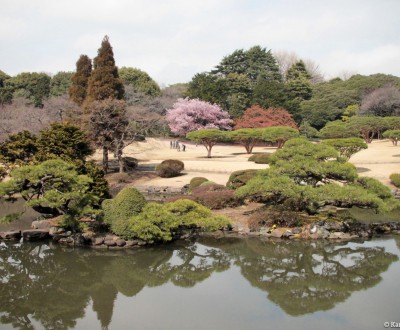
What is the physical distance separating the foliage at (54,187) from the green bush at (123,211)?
2.15 ft

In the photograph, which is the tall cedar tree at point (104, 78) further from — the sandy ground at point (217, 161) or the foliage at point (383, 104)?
the foliage at point (383, 104)

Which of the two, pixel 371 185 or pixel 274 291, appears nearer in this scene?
pixel 274 291

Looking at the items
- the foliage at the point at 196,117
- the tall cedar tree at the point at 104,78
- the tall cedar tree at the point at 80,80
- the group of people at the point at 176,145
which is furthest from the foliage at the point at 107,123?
the foliage at the point at 196,117

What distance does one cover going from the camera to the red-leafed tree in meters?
44.8

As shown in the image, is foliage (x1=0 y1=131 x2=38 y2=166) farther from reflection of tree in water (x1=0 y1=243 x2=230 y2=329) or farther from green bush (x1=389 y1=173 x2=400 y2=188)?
green bush (x1=389 y1=173 x2=400 y2=188)

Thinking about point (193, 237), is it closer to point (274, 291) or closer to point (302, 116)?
point (274, 291)

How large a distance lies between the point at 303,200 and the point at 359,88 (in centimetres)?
4814

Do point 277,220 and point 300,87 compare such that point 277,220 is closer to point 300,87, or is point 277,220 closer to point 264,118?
point 264,118

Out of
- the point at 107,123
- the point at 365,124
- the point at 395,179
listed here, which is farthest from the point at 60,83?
the point at 395,179

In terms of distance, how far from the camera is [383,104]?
4778 cm

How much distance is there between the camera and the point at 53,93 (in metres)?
54.4

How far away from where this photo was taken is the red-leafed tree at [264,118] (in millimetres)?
44750

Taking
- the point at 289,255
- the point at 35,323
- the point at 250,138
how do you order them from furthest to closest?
1. the point at 250,138
2. the point at 289,255
3. the point at 35,323

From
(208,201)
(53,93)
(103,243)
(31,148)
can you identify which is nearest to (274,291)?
(103,243)
